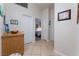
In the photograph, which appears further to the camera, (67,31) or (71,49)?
(67,31)

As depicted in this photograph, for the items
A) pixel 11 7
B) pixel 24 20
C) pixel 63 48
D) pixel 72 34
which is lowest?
pixel 63 48

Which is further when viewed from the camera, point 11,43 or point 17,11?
point 17,11

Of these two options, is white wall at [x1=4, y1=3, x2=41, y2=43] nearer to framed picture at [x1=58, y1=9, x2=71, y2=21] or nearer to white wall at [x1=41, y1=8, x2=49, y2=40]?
white wall at [x1=41, y1=8, x2=49, y2=40]

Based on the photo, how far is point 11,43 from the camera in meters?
3.18

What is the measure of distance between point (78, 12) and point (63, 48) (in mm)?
1383

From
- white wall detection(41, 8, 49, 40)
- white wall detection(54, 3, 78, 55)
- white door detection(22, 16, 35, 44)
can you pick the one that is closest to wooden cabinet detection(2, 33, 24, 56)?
white wall detection(54, 3, 78, 55)

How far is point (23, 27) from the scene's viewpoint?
5.75 metres

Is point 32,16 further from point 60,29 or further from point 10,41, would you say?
point 10,41

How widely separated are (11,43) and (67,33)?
5.44 feet

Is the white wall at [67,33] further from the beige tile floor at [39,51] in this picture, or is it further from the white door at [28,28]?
the white door at [28,28]

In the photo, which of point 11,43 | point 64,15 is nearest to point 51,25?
point 64,15

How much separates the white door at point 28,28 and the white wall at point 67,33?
88.9 inches

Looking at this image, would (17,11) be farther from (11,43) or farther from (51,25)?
(51,25)

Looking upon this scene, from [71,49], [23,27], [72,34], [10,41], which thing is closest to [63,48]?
[71,49]
